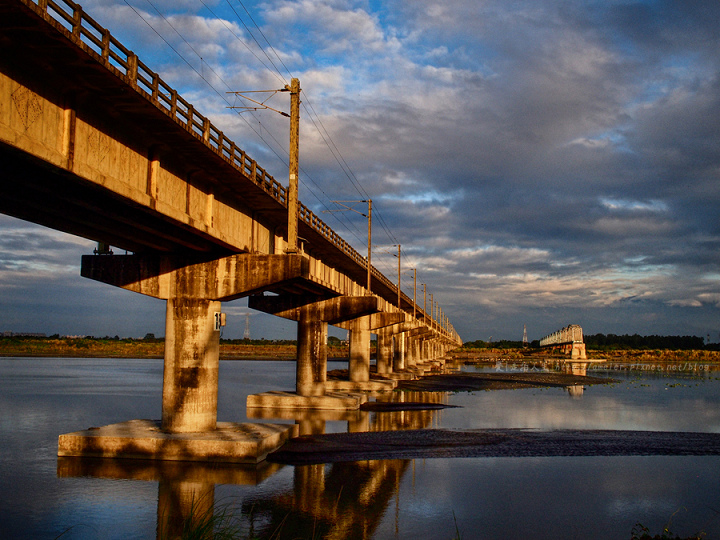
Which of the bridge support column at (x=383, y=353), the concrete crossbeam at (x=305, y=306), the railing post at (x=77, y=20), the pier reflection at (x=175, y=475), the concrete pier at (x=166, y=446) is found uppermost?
the railing post at (x=77, y=20)

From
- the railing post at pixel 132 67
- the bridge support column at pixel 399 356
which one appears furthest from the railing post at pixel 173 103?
the bridge support column at pixel 399 356

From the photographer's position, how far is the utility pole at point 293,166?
26.7 m

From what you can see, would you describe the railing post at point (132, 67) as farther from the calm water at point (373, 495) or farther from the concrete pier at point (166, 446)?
the concrete pier at point (166, 446)

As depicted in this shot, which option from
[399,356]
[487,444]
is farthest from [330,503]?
[399,356]

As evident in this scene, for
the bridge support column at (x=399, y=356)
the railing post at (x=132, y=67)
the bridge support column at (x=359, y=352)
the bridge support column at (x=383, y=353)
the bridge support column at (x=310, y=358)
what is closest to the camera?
the railing post at (x=132, y=67)

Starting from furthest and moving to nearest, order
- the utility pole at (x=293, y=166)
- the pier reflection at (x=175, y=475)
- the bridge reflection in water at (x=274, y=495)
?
the utility pole at (x=293, y=166) → the pier reflection at (x=175, y=475) → the bridge reflection in water at (x=274, y=495)

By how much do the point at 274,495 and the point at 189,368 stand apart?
27.1 feet

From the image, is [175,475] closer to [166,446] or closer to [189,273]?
[166,446]

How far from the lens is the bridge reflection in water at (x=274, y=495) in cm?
1377

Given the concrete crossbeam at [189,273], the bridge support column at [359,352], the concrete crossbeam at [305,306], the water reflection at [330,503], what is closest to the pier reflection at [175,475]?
the water reflection at [330,503]

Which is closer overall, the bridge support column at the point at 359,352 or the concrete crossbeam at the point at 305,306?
the concrete crossbeam at the point at 305,306

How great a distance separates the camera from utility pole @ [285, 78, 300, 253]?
87.7 ft

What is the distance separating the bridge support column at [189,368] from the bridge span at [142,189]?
4 cm

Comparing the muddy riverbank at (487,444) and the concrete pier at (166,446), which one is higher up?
the concrete pier at (166,446)
